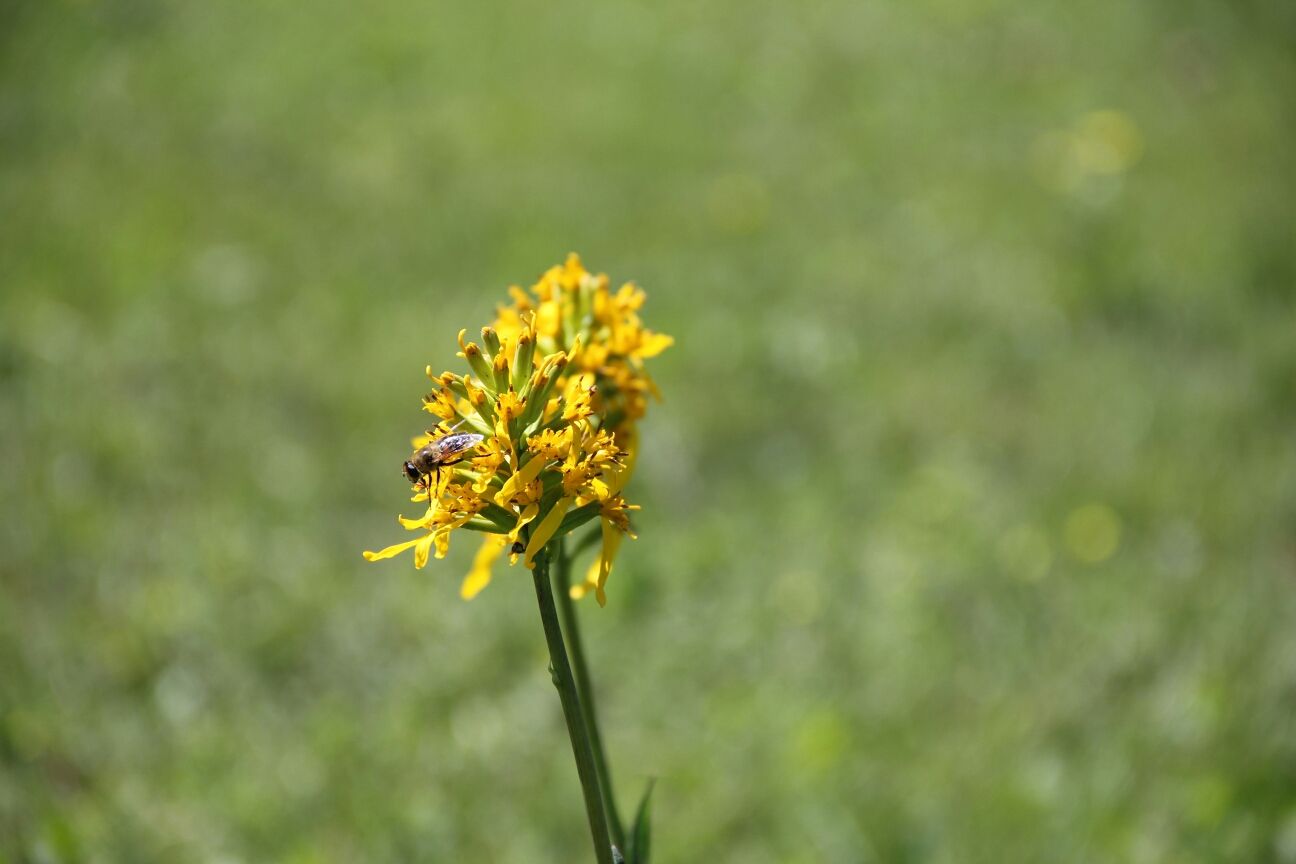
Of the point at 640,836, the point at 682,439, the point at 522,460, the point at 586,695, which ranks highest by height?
the point at 682,439

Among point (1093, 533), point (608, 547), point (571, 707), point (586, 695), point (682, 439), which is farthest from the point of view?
point (682, 439)

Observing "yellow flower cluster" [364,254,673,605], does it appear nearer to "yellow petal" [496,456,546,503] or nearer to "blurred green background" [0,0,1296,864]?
"yellow petal" [496,456,546,503]

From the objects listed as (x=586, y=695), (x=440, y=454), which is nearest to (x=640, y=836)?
(x=586, y=695)

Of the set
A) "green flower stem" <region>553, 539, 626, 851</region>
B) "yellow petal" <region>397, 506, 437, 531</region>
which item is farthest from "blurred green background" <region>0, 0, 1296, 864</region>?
"yellow petal" <region>397, 506, 437, 531</region>

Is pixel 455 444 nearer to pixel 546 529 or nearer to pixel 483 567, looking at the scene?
pixel 546 529

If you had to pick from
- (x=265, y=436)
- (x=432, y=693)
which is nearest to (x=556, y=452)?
(x=432, y=693)

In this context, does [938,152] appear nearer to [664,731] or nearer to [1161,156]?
[1161,156]

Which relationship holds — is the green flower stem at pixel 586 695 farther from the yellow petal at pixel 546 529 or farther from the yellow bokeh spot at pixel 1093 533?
the yellow bokeh spot at pixel 1093 533
